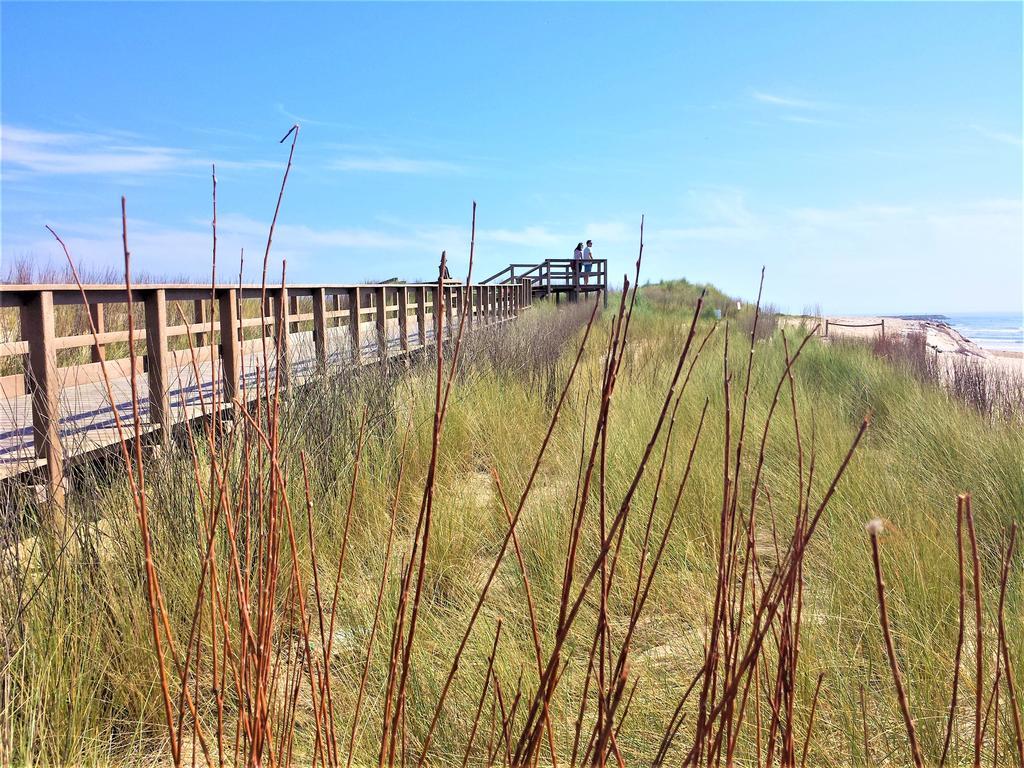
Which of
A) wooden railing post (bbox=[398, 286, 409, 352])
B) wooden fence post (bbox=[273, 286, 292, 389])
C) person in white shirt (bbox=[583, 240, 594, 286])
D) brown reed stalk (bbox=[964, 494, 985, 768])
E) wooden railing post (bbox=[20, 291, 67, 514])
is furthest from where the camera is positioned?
person in white shirt (bbox=[583, 240, 594, 286])

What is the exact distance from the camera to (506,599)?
119 inches

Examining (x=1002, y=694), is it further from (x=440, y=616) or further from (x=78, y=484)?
(x=78, y=484)

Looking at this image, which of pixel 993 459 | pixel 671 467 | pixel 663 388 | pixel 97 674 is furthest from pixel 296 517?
pixel 663 388

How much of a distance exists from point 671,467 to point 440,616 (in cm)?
176

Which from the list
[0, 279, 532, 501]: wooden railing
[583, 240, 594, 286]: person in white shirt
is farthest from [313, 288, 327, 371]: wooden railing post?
[583, 240, 594, 286]: person in white shirt

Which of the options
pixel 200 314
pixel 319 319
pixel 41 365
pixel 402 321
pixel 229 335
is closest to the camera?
pixel 41 365

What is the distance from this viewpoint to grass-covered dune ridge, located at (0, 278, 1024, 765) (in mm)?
1222

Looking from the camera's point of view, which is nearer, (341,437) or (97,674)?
(97,674)

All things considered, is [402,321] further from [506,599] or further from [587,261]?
[587,261]

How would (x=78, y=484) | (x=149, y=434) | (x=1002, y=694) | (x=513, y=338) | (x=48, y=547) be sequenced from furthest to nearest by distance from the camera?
(x=513, y=338)
(x=149, y=434)
(x=78, y=484)
(x=48, y=547)
(x=1002, y=694)

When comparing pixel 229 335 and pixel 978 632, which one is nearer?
pixel 978 632

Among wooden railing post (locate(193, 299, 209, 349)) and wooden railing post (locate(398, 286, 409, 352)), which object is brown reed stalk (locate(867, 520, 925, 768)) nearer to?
wooden railing post (locate(193, 299, 209, 349))

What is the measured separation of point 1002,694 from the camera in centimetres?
226

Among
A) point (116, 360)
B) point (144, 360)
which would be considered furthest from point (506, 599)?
point (144, 360)
